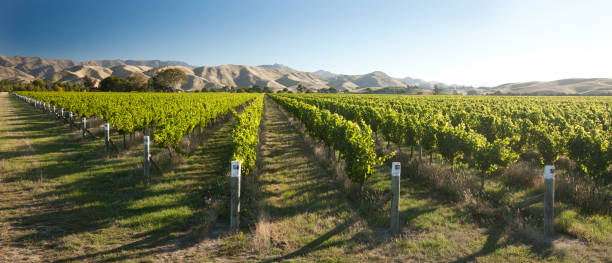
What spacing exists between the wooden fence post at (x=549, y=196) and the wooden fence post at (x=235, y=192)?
226 inches

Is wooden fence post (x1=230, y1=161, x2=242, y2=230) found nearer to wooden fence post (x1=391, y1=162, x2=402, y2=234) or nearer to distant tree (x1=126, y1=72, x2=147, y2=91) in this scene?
wooden fence post (x1=391, y1=162, x2=402, y2=234)

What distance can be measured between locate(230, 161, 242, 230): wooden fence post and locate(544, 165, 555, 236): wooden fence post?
5730 millimetres

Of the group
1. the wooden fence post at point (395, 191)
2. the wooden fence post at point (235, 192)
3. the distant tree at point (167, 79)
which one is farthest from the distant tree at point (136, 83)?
the wooden fence post at point (395, 191)

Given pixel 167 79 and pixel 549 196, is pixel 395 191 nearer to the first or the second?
pixel 549 196

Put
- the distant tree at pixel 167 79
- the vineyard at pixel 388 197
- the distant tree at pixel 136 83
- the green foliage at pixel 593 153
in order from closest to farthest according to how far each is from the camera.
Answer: the vineyard at pixel 388 197 < the green foliage at pixel 593 153 < the distant tree at pixel 136 83 < the distant tree at pixel 167 79

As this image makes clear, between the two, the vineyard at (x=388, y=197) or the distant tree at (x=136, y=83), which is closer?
the vineyard at (x=388, y=197)

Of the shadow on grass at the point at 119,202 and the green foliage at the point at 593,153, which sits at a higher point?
the green foliage at the point at 593,153

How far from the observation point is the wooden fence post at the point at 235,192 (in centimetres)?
564

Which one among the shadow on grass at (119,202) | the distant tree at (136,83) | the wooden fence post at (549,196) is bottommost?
the shadow on grass at (119,202)

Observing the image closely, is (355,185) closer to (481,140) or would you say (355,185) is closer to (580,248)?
(481,140)

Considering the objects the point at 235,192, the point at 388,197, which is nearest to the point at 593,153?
the point at 388,197

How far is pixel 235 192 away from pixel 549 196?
5968 mm

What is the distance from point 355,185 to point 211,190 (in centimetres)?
405

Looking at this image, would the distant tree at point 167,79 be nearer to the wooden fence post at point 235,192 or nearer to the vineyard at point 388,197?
the vineyard at point 388,197
